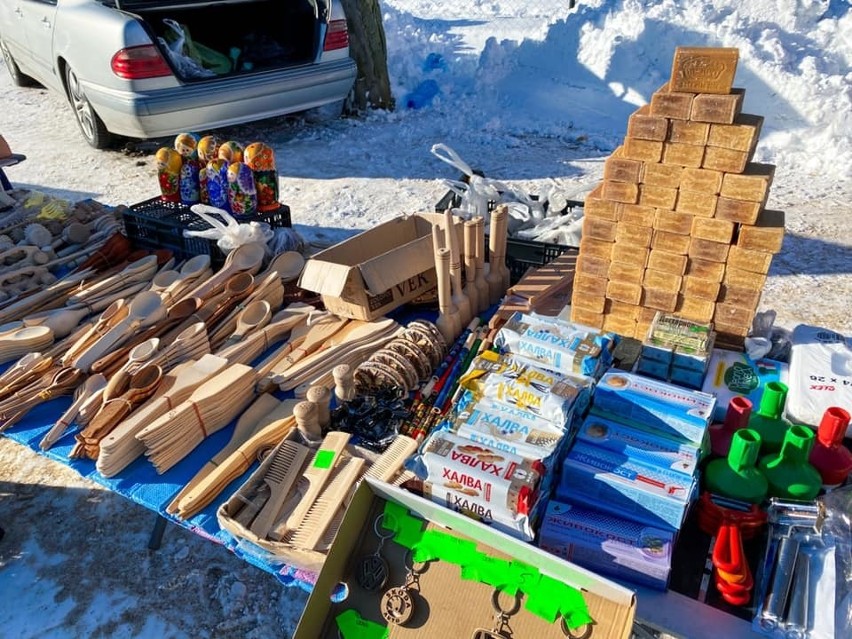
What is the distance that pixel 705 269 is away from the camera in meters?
2.62

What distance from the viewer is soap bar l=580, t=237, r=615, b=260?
2811 mm

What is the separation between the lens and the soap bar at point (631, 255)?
2.72 metres

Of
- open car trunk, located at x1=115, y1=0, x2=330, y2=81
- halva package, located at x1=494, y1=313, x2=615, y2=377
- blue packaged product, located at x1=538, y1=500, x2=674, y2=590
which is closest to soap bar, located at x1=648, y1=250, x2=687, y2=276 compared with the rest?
halva package, located at x1=494, y1=313, x2=615, y2=377

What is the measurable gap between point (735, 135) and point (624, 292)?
0.78 metres

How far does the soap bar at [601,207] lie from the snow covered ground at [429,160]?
4.68 feet

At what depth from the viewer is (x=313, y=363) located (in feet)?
9.68

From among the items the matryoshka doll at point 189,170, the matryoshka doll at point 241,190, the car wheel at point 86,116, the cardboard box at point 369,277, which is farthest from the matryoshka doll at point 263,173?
the car wheel at point 86,116

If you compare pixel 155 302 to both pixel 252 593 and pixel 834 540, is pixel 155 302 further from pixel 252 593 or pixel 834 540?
pixel 834 540

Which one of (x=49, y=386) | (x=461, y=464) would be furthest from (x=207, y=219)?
(x=461, y=464)

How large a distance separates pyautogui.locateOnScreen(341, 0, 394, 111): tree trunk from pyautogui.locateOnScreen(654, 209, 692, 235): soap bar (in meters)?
6.32

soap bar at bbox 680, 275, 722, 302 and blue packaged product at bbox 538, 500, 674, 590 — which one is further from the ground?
soap bar at bbox 680, 275, 722, 302

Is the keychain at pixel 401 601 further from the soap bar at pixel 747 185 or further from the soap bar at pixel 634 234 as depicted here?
the soap bar at pixel 747 185

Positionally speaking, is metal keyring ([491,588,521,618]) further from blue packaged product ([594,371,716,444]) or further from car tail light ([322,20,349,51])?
car tail light ([322,20,349,51])

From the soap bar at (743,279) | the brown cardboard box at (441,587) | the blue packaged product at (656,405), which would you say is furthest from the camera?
the soap bar at (743,279)
